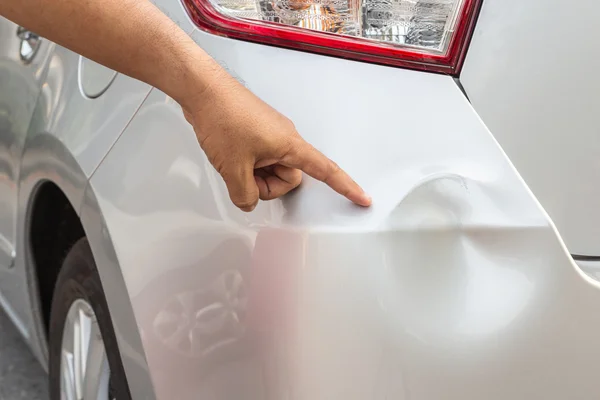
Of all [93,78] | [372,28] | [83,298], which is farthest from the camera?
[83,298]

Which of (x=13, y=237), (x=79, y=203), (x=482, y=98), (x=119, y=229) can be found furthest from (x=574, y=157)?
(x=13, y=237)

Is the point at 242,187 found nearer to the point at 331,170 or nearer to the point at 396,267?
the point at 331,170

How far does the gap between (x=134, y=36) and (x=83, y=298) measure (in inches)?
31.0

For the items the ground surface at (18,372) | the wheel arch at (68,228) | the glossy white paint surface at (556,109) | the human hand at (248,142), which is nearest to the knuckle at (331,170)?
the human hand at (248,142)

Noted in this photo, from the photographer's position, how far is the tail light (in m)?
0.87

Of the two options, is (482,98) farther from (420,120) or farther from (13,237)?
(13,237)

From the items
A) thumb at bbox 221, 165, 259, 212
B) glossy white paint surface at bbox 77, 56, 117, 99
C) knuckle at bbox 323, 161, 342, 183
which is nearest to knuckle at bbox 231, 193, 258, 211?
thumb at bbox 221, 165, 259, 212

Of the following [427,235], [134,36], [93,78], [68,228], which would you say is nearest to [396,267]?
[427,235]

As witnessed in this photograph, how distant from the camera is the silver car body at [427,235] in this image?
2.58ft

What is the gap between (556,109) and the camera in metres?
0.79

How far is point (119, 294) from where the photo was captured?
1.13 meters

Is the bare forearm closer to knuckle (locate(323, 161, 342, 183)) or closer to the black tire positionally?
knuckle (locate(323, 161, 342, 183))

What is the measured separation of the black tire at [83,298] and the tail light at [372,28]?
2.18 ft

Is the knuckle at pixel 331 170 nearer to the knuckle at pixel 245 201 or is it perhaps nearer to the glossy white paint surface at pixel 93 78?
the knuckle at pixel 245 201
